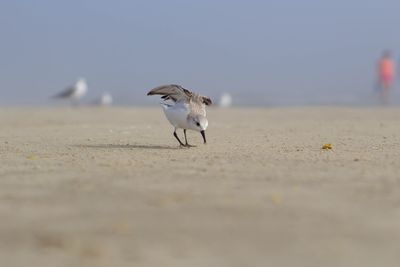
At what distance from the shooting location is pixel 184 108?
988 centimetres

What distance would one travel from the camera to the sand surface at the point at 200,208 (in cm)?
489

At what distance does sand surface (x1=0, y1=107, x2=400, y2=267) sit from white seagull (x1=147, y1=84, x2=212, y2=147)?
67 cm

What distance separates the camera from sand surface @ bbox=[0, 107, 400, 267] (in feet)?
16.0

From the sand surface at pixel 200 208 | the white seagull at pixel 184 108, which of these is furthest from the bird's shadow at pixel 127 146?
the sand surface at pixel 200 208

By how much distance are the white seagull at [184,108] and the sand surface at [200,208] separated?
2.18 ft

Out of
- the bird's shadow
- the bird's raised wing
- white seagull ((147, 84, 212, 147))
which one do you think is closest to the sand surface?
the bird's shadow

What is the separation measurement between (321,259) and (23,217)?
222 cm

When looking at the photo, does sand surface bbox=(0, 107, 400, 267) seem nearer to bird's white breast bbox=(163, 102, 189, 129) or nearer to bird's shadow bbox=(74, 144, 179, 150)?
bird's shadow bbox=(74, 144, 179, 150)

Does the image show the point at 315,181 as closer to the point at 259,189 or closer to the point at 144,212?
the point at 259,189

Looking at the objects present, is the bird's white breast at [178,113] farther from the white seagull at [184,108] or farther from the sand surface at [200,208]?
the sand surface at [200,208]

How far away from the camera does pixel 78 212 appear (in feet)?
18.5

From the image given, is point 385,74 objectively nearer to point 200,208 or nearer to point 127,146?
point 127,146

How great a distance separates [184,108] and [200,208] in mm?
4316

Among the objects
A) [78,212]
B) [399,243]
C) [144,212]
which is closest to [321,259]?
[399,243]
